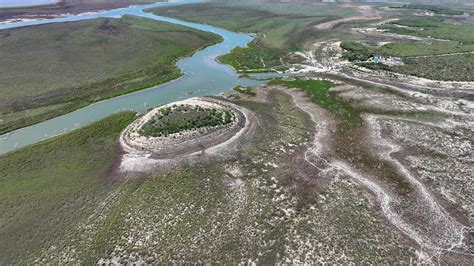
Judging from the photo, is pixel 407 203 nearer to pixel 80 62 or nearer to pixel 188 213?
pixel 188 213

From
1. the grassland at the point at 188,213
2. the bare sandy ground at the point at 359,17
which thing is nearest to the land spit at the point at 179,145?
the grassland at the point at 188,213

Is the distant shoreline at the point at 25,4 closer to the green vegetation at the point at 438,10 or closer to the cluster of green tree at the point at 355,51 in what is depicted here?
the cluster of green tree at the point at 355,51

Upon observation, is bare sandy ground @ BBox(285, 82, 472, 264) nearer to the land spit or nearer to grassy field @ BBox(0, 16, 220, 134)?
the land spit

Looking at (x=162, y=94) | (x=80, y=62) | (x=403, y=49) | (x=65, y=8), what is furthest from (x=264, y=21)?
(x=65, y=8)

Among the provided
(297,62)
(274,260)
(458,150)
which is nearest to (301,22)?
(297,62)

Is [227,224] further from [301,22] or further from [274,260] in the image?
[301,22]
